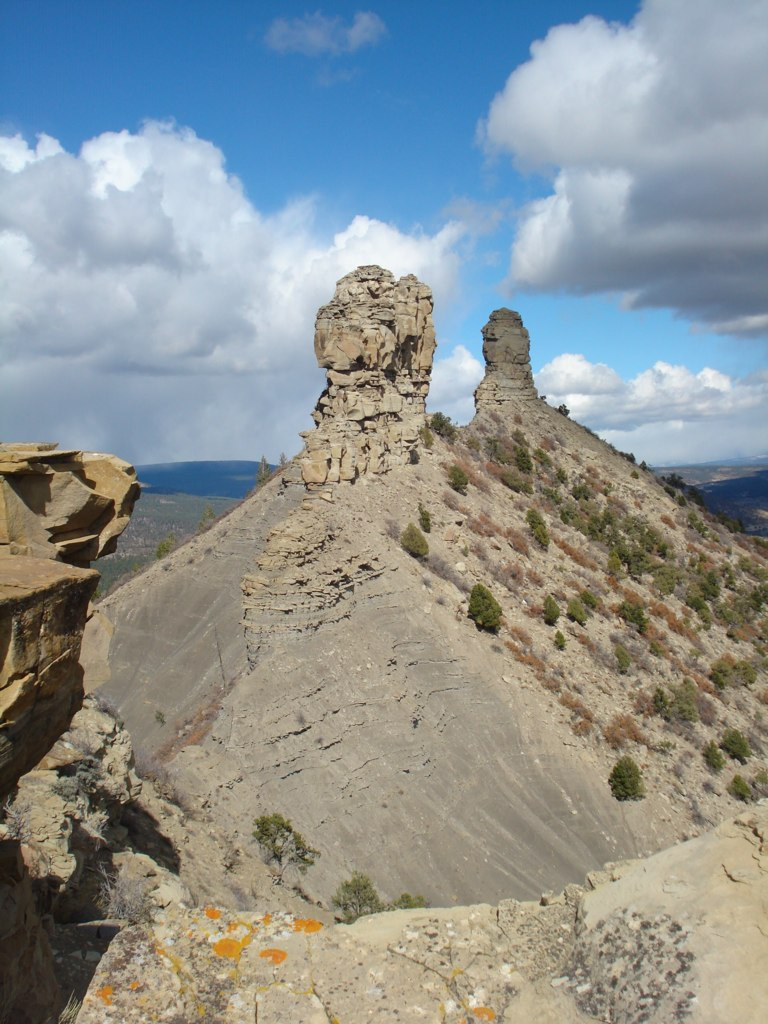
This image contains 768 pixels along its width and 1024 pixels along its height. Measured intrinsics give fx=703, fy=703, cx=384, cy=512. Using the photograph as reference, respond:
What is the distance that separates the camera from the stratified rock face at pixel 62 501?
659 cm

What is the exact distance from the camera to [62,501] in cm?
710

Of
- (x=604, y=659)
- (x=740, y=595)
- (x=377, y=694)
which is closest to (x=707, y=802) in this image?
(x=604, y=659)

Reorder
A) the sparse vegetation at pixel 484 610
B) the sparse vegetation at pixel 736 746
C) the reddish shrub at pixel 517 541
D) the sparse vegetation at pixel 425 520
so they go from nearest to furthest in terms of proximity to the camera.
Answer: the sparse vegetation at pixel 484 610, the sparse vegetation at pixel 736 746, the sparse vegetation at pixel 425 520, the reddish shrub at pixel 517 541

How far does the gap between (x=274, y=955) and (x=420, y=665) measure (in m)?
17.4

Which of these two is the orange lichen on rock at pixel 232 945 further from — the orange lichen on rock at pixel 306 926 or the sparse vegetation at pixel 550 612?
the sparse vegetation at pixel 550 612

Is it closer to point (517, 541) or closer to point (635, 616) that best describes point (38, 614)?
point (517, 541)

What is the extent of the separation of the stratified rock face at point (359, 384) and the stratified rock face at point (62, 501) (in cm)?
2210

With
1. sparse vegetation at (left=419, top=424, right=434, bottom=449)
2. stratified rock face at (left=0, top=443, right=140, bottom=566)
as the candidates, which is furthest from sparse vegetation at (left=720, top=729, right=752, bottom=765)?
stratified rock face at (left=0, top=443, right=140, bottom=566)

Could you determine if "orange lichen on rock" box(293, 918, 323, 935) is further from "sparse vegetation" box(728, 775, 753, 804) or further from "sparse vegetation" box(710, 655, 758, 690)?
"sparse vegetation" box(710, 655, 758, 690)

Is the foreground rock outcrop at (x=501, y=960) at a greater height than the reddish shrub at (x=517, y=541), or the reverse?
the reddish shrub at (x=517, y=541)

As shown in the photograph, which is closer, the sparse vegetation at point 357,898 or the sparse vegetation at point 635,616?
the sparse vegetation at point 357,898

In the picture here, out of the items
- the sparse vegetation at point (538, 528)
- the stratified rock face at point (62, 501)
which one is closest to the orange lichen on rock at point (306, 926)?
the stratified rock face at point (62, 501)

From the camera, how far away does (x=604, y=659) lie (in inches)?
1238

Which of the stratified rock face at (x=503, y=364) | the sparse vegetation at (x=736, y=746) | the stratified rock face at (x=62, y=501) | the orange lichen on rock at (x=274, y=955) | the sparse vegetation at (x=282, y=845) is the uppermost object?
the stratified rock face at (x=503, y=364)
